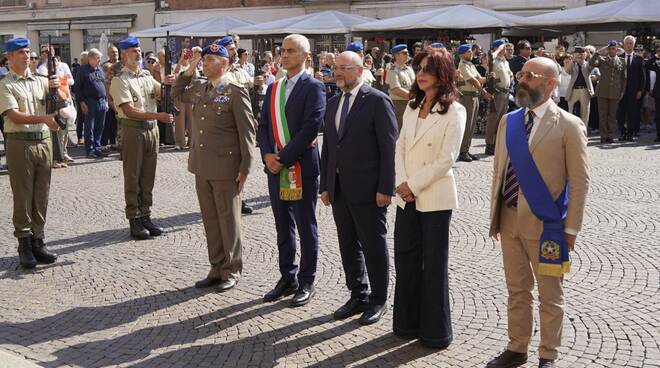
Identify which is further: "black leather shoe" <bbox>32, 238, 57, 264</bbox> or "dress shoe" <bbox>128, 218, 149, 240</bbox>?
"dress shoe" <bbox>128, 218, 149, 240</bbox>

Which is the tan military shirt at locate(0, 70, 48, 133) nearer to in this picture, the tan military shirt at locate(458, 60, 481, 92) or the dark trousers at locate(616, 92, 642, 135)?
the tan military shirt at locate(458, 60, 481, 92)

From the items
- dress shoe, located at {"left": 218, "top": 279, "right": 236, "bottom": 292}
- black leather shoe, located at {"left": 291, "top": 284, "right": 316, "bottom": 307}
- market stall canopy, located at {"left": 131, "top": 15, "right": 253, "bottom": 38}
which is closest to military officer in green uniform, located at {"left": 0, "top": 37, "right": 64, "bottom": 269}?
dress shoe, located at {"left": 218, "top": 279, "right": 236, "bottom": 292}

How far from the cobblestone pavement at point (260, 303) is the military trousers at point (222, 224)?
22 centimetres

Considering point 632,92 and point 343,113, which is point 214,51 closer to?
point 343,113

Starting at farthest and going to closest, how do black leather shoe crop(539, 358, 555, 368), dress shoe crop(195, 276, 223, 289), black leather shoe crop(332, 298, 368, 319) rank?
dress shoe crop(195, 276, 223, 289)
black leather shoe crop(332, 298, 368, 319)
black leather shoe crop(539, 358, 555, 368)

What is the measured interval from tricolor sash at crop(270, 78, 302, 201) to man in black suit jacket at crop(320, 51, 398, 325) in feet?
1.23

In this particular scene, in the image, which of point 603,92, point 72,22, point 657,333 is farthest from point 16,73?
point 72,22

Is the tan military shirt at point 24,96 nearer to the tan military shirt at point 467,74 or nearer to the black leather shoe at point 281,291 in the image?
the black leather shoe at point 281,291

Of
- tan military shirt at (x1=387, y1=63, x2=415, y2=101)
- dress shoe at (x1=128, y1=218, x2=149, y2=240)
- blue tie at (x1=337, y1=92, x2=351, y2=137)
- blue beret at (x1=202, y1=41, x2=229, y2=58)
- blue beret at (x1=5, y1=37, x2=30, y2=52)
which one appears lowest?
dress shoe at (x1=128, y1=218, x2=149, y2=240)

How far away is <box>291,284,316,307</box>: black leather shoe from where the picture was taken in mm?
5914

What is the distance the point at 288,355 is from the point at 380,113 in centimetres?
179

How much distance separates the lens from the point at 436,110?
16.1 feet

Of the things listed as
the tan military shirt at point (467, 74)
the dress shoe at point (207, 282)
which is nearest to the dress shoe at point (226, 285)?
the dress shoe at point (207, 282)

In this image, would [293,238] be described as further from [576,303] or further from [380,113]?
[576,303]
